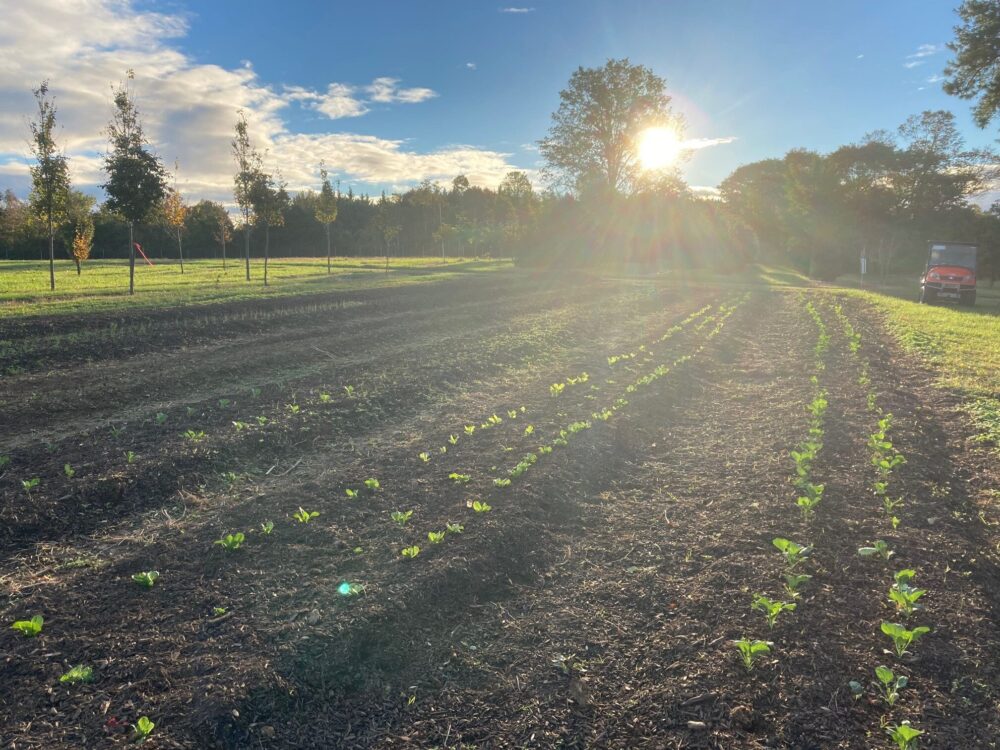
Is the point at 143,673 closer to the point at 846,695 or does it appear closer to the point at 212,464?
the point at 212,464

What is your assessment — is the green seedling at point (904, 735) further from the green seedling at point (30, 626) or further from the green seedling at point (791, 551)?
the green seedling at point (30, 626)

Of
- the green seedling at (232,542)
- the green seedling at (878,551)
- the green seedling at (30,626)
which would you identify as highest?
the green seedling at (878,551)

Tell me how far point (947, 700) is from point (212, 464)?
644cm

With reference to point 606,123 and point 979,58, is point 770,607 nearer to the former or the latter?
point 979,58

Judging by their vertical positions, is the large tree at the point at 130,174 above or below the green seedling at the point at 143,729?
above

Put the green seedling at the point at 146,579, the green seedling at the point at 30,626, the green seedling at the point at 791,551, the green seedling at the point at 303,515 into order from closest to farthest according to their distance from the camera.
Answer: the green seedling at the point at 30,626
the green seedling at the point at 146,579
the green seedling at the point at 791,551
the green seedling at the point at 303,515

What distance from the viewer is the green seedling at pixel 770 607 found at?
3.44 metres

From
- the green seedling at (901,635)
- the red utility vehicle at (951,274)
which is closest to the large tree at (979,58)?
the red utility vehicle at (951,274)

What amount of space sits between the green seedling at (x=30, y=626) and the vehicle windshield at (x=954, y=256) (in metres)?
32.3

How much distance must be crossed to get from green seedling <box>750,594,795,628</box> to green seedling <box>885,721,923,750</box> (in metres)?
0.77

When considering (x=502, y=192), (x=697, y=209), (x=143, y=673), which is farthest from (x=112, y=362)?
(x=502, y=192)

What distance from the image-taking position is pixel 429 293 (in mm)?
23500

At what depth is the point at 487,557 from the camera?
4344 millimetres

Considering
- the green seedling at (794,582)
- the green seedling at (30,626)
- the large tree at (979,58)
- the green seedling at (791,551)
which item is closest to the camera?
the green seedling at (30,626)
